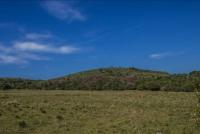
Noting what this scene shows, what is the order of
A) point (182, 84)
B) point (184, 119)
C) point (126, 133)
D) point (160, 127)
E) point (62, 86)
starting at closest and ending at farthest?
point (126, 133), point (160, 127), point (184, 119), point (182, 84), point (62, 86)

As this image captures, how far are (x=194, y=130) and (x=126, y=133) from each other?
4179mm

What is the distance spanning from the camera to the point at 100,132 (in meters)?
23.2

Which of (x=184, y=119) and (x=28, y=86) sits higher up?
(x=28, y=86)

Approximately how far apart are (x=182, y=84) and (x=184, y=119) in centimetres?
6067

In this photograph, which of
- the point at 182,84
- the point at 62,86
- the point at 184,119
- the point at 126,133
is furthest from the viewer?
the point at 62,86

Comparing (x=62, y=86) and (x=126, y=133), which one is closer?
(x=126, y=133)

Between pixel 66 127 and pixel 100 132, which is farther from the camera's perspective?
pixel 66 127

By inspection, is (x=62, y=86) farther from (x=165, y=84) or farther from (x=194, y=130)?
(x=194, y=130)

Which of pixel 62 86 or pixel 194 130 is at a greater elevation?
pixel 62 86

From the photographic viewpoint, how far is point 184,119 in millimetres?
29266

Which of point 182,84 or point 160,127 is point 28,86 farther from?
point 160,127

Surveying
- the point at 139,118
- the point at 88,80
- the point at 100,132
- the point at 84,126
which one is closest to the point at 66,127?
the point at 84,126

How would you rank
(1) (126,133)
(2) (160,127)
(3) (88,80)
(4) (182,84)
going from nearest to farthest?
(1) (126,133), (2) (160,127), (4) (182,84), (3) (88,80)

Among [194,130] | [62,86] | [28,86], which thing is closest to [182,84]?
[62,86]
